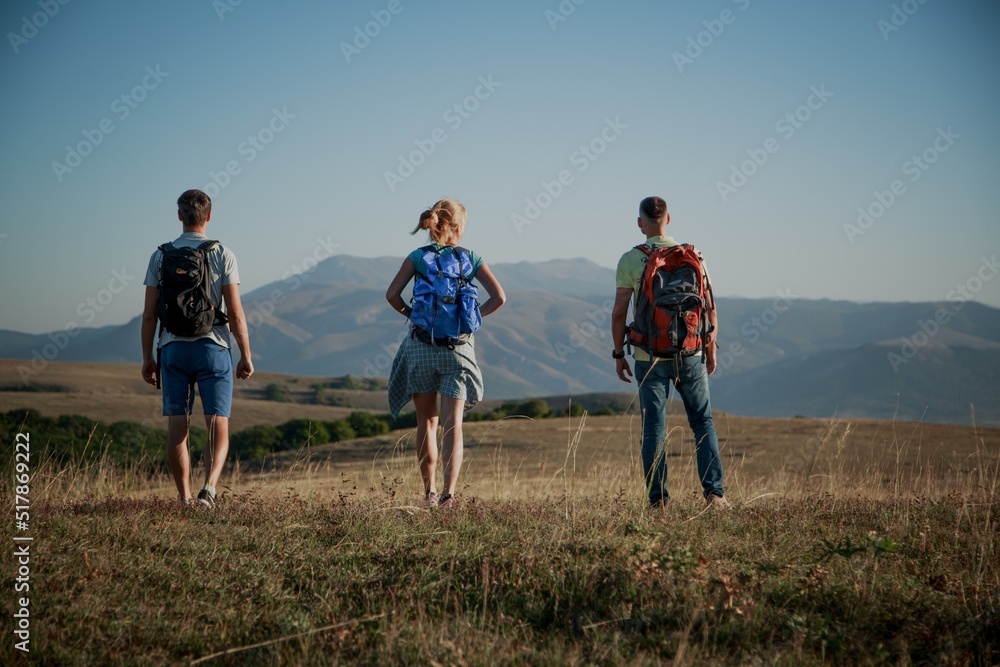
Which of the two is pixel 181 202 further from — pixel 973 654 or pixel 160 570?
pixel 973 654

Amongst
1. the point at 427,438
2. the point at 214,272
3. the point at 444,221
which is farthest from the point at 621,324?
the point at 214,272

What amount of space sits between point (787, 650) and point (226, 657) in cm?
257

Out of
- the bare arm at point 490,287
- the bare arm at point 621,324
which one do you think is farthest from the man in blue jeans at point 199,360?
the bare arm at point 621,324

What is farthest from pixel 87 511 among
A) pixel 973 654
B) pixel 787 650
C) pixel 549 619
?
pixel 973 654

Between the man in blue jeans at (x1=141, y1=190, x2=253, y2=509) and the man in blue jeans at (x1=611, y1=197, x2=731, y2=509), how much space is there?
306cm

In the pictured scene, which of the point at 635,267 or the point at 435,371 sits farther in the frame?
the point at 635,267

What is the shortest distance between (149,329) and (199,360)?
Result: 0.51m

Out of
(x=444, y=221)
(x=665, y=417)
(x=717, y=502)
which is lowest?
(x=717, y=502)

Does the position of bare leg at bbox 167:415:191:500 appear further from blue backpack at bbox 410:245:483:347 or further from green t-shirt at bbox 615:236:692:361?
green t-shirt at bbox 615:236:692:361

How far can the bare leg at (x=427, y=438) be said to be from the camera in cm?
611

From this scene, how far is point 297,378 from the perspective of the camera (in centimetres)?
8431

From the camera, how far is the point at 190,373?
19.7 feet

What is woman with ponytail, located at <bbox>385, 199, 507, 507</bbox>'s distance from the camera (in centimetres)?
596

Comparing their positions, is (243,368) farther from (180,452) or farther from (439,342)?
(439,342)
